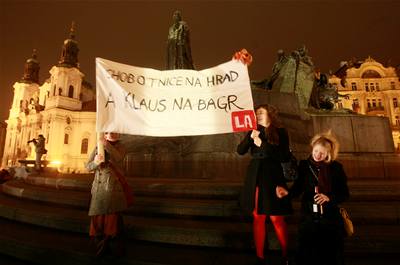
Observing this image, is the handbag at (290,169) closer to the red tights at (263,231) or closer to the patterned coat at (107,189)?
the red tights at (263,231)

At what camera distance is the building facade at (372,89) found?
144ft

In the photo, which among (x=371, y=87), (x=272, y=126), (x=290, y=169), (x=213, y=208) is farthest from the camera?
(x=371, y=87)

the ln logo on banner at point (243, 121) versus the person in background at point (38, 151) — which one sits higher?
the person in background at point (38, 151)

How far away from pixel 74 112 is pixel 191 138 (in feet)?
188

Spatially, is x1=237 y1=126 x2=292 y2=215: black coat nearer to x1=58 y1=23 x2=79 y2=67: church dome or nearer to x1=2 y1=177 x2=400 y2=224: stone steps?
x1=2 y1=177 x2=400 y2=224: stone steps

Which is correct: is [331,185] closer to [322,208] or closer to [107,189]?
[322,208]

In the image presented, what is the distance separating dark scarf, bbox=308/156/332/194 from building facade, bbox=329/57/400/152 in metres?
46.1

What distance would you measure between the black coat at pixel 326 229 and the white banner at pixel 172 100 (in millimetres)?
1073

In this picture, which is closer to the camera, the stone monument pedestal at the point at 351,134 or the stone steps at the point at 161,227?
the stone steps at the point at 161,227

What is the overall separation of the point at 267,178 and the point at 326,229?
70 centimetres

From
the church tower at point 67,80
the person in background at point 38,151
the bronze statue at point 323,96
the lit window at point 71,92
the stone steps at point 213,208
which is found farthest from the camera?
the lit window at point 71,92

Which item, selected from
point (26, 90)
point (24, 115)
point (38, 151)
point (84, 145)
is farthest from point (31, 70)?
point (38, 151)

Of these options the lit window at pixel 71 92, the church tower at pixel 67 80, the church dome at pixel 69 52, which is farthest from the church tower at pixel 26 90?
the church dome at pixel 69 52

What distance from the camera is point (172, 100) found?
3.58 metres
